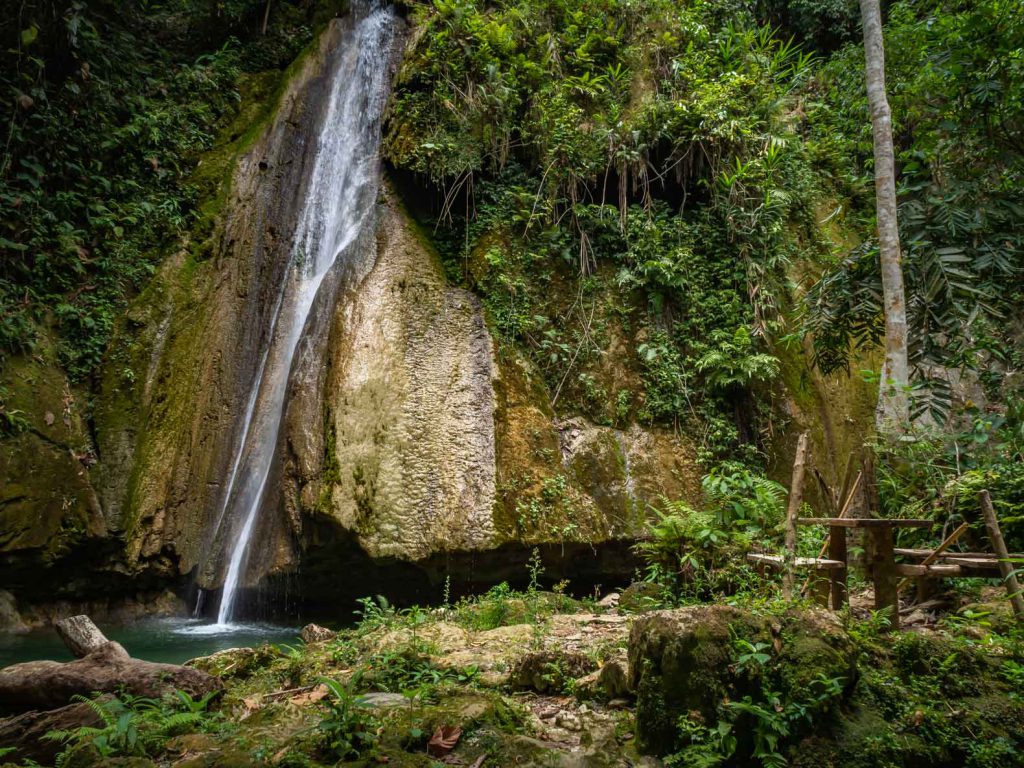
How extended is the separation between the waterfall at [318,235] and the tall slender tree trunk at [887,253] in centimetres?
664

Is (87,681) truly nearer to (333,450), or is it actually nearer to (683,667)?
(333,450)

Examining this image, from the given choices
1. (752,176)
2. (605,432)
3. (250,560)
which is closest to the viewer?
(250,560)

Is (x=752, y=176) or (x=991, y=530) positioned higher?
(x=752, y=176)

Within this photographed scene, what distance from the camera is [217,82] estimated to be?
1052 cm

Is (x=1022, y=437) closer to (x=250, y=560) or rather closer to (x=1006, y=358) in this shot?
(x=1006, y=358)

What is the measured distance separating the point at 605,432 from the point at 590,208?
352cm

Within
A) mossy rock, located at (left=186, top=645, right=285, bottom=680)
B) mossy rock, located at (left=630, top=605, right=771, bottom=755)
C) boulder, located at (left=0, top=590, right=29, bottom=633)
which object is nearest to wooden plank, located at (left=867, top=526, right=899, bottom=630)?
mossy rock, located at (left=630, top=605, right=771, bottom=755)

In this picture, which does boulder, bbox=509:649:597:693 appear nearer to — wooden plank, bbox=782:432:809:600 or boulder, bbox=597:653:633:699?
boulder, bbox=597:653:633:699

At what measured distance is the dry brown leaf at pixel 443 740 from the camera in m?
2.66

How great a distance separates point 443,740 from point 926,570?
3507 millimetres

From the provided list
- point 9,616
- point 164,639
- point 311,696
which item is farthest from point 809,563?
point 9,616

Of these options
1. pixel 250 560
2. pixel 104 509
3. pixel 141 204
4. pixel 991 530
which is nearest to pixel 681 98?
pixel 991 530

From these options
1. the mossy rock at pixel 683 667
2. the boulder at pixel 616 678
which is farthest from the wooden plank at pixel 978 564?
the boulder at pixel 616 678

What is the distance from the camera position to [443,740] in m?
2.71
